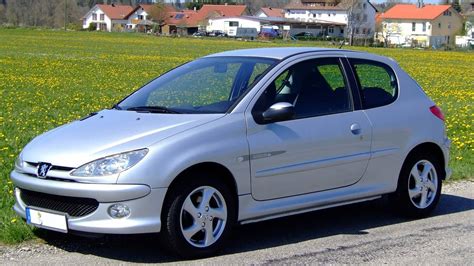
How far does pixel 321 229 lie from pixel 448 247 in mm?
1165

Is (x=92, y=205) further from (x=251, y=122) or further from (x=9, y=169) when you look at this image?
(x=9, y=169)

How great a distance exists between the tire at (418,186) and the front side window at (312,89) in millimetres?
980

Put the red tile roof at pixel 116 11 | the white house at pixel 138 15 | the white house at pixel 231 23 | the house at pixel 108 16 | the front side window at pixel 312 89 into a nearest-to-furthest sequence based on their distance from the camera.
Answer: the front side window at pixel 312 89, the white house at pixel 231 23, the white house at pixel 138 15, the house at pixel 108 16, the red tile roof at pixel 116 11

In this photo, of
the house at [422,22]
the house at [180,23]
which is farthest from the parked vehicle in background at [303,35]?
the house at [180,23]

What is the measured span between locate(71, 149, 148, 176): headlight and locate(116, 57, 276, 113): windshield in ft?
2.90

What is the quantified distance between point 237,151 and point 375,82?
7.27 ft

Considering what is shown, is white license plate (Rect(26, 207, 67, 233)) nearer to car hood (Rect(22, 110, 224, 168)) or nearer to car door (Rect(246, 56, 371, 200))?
car hood (Rect(22, 110, 224, 168))

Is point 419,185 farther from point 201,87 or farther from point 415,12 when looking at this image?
point 415,12

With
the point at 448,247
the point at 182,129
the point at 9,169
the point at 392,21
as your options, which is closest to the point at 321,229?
the point at 448,247

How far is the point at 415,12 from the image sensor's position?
136 m

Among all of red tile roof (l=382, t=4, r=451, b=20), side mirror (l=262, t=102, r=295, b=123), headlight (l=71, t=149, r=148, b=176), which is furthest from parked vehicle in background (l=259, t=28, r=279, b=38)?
headlight (l=71, t=149, r=148, b=176)

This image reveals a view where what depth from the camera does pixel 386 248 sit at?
6.14 meters

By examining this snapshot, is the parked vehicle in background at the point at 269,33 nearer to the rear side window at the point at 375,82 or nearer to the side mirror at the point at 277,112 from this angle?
the rear side window at the point at 375,82

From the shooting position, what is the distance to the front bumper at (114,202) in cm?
528
